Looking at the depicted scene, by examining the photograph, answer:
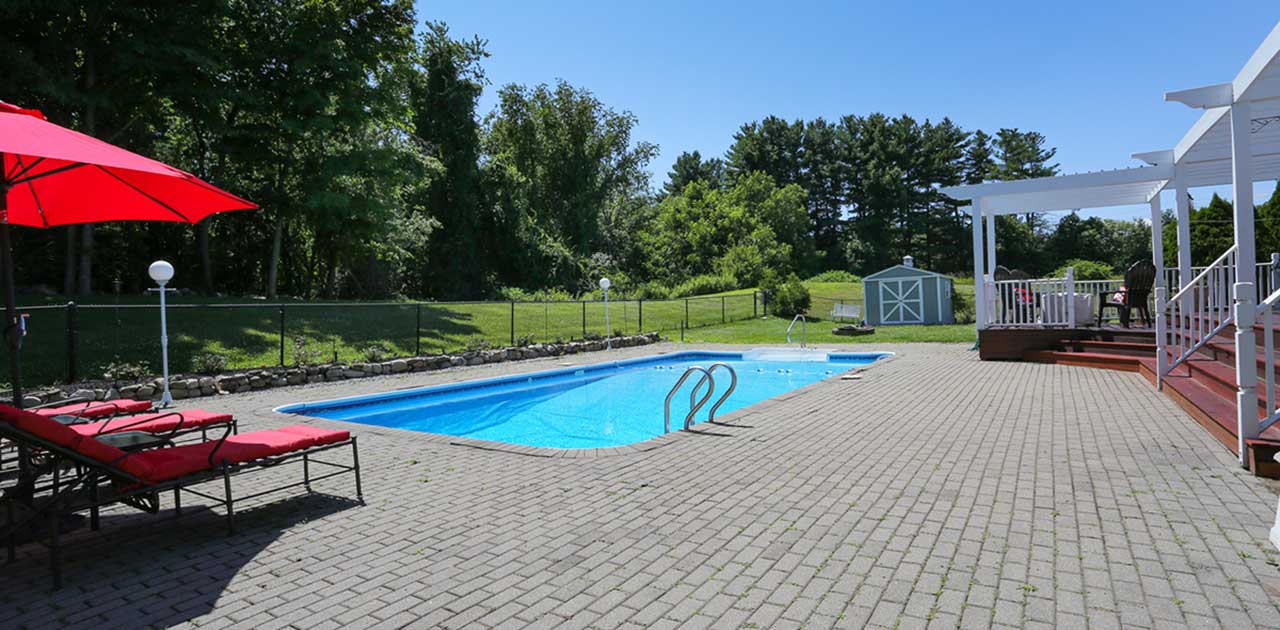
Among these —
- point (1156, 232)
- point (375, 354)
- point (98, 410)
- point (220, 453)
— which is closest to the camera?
point (220, 453)

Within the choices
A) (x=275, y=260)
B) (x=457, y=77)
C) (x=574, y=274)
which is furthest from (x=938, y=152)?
(x=275, y=260)

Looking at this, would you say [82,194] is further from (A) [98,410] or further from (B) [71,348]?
(B) [71,348]

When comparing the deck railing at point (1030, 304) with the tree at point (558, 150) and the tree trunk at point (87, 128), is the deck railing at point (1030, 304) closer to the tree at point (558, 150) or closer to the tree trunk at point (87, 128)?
the tree trunk at point (87, 128)

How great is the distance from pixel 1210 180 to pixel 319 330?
17694 mm

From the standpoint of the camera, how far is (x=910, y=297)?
2373cm

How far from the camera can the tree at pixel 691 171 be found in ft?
227

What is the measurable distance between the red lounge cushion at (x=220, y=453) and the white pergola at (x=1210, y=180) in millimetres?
6582

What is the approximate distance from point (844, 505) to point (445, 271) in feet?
102

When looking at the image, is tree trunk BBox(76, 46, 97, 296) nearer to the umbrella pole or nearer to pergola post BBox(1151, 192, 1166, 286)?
the umbrella pole

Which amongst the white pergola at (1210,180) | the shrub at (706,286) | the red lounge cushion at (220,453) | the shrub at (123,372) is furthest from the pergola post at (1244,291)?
the shrub at (706,286)

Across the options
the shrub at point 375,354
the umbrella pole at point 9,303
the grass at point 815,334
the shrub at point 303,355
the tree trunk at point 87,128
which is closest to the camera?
the umbrella pole at point 9,303

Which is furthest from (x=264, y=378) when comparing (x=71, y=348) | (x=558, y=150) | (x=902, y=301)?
(x=558, y=150)

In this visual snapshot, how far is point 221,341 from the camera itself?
12766mm

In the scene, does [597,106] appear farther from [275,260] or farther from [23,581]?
[23,581]
